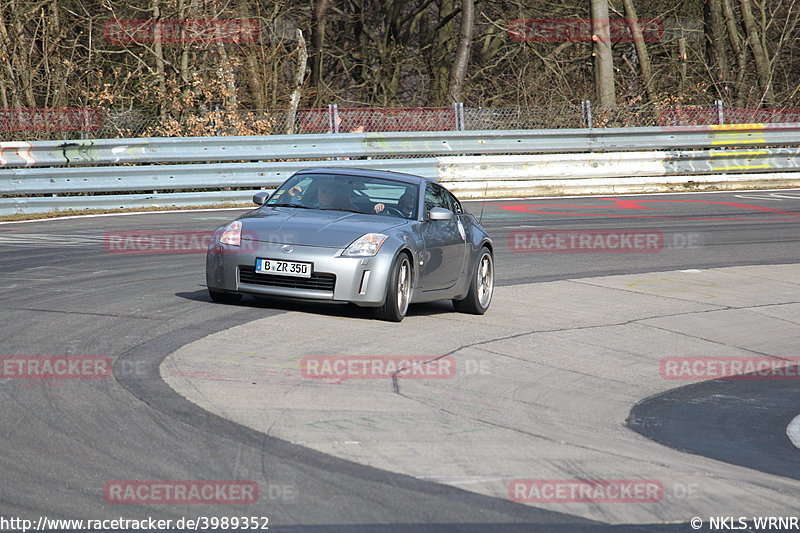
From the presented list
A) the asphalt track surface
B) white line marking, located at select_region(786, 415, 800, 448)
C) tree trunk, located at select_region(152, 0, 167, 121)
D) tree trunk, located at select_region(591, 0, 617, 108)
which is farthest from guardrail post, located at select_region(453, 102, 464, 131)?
white line marking, located at select_region(786, 415, 800, 448)

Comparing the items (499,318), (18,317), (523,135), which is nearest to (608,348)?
(499,318)

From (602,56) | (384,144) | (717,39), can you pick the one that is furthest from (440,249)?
(717,39)

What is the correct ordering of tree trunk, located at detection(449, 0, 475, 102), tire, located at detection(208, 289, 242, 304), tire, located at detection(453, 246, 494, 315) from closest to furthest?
tire, located at detection(208, 289, 242, 304), tire, located at detection(453, 246, 494, 315), tree trunk, located at detection(449, 0, 475, 102)

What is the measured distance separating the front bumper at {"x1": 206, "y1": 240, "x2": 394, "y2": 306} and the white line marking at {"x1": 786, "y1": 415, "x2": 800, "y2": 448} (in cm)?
336

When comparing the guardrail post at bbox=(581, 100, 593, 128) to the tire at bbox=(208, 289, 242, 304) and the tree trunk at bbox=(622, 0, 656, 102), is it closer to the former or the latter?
the tree trunk at bbox=(622, 0, 656, 102)

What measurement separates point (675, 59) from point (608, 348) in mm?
26066

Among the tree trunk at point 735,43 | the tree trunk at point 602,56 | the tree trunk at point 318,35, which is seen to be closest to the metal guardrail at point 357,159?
the tree trunk at point 602,56

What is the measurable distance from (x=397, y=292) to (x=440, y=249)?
98 cm

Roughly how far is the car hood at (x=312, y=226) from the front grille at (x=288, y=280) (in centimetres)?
28

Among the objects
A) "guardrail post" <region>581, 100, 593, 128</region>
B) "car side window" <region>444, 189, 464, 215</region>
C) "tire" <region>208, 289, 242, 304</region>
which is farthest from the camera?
"guardrail post" <region>581, 100, 593, 128</region>

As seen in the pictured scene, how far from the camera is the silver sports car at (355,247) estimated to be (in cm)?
939

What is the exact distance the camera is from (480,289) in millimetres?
11078

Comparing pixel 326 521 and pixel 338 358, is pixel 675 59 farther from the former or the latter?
pixel 326 521

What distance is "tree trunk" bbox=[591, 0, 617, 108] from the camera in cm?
2914
